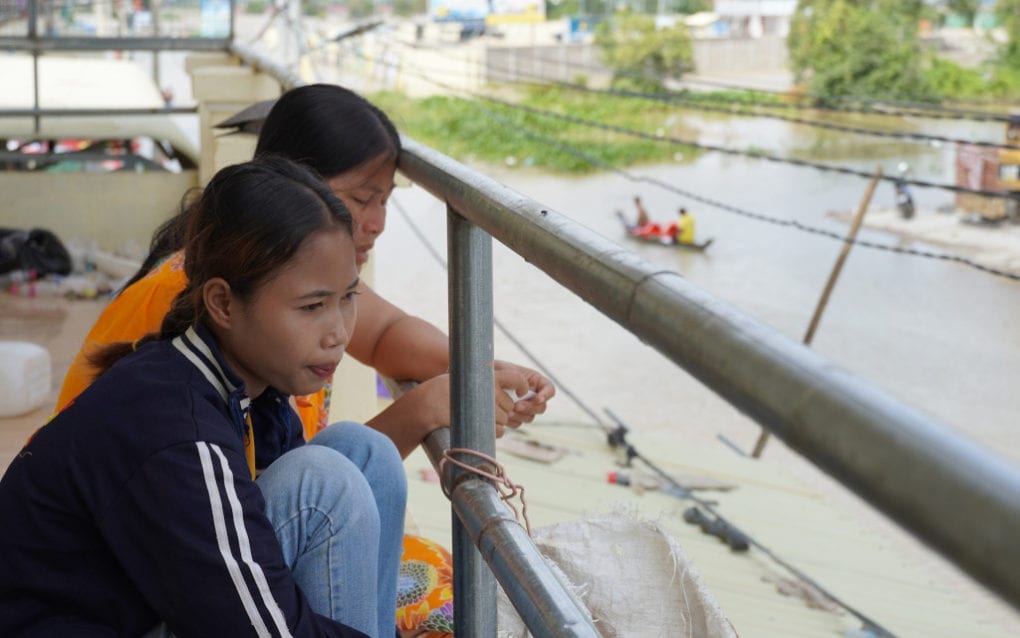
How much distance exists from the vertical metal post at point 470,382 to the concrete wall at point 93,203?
Result: 13.3 ft

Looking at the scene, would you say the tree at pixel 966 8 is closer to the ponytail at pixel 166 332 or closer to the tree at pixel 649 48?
the tree at pixel 649 48

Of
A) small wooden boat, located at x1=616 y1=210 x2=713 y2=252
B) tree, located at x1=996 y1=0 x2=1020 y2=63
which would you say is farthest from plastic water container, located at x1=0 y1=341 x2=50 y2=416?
tree, located at x1=996 y1=0 x2=1020 y2=63

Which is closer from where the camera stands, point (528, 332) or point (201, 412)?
point (201, 412)

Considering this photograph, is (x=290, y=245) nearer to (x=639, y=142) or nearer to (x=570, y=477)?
(x=570, y=477)

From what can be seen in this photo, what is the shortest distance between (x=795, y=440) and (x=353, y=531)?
0.67 meters

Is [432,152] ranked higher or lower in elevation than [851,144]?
higher

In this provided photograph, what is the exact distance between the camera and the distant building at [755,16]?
32531 millimetres

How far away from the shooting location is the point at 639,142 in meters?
25.3

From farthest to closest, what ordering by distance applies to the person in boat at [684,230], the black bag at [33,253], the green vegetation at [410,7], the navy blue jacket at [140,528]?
1. the green vegetation at [410,7]
2. the person in boat at [684,230]
3. the black bag at [33,253]
4. the navy blue jacket at [140,528]

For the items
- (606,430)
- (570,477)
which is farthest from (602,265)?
(606,430)

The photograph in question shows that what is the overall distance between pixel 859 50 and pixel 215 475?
25216 millimetres

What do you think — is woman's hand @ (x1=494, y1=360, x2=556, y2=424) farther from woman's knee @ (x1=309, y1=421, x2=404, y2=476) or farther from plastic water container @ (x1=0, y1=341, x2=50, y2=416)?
plastic water container @ (x1=0, y1=341, x2=50, y2=416)

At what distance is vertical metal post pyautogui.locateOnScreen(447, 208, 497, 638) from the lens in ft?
3.21

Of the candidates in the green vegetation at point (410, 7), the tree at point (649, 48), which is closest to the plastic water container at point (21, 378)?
the tree at point (649, 48)
